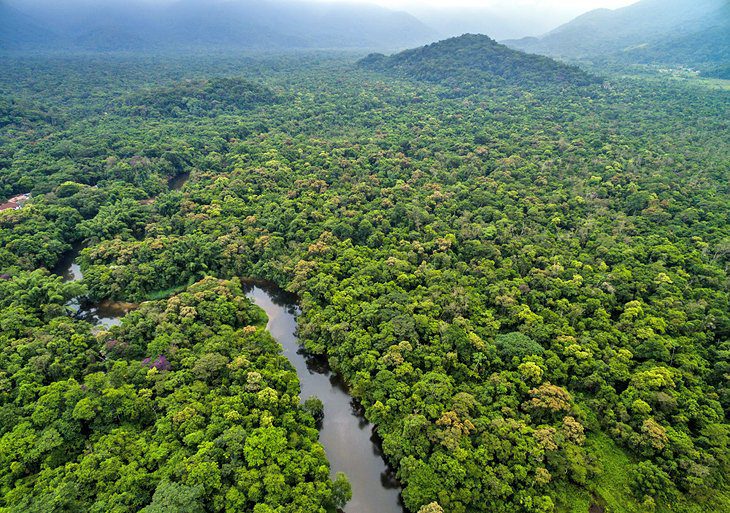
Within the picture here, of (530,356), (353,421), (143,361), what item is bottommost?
(353,421)

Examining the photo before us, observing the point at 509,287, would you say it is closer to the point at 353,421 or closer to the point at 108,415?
the point at 353,421

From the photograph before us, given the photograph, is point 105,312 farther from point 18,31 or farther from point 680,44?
point 18,31

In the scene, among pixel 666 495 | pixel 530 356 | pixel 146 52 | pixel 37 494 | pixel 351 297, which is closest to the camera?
pixel 37 494

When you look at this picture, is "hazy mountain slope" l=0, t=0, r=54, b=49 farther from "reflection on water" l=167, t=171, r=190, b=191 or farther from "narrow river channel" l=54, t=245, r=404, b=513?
"narrow river channel" l=54, t=245, r=404, b=513

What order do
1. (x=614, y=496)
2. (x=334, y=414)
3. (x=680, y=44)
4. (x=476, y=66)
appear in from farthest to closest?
(x=680, y=44)
(x=476, y=66)
(x=334, y=414)
(x=614, y=496)

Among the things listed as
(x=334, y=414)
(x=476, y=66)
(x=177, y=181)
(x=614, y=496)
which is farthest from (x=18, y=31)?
(x=614, y=496)

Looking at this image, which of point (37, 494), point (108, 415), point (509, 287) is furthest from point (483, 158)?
point (37, 494)

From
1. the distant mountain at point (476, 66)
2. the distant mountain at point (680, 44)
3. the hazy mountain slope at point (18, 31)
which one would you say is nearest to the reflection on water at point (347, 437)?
the distant mountain at point (476, 66)

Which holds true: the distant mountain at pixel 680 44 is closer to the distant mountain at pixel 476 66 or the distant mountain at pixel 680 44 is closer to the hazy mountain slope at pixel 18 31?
the distant mountain at pixel 476 66
